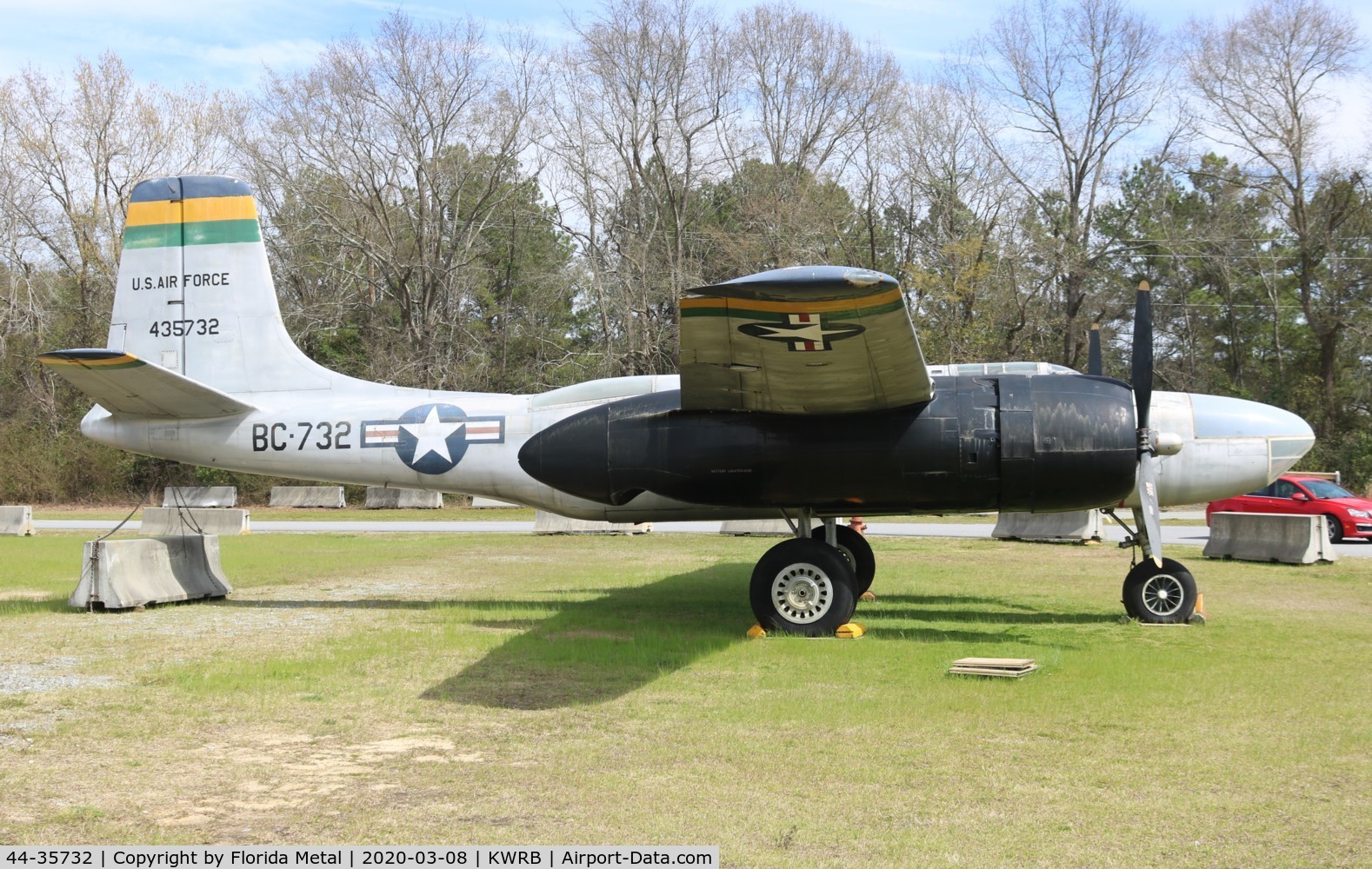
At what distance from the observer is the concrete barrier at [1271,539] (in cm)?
1906

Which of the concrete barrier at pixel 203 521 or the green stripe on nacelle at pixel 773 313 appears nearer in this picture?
the green stripe on nacelle at pixel 773 313

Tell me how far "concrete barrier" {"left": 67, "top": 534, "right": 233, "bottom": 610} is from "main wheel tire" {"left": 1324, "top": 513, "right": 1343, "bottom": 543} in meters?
22.7

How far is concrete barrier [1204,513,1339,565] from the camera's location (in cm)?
1906

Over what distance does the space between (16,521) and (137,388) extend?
748 inches

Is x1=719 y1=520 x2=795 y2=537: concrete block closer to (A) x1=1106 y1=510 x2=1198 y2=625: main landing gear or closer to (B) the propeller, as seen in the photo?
(A) x1=1106 y1=510 x2=1198 y2=625: main landing gear

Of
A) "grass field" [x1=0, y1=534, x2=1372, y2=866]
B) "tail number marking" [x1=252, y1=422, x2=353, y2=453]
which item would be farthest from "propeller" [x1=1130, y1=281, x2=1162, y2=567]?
"tail number marking" [x1=252, y1=422, x2=353, y2=453]

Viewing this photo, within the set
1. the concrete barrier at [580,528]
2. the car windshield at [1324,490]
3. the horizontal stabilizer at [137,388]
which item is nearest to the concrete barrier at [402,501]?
the concrete barrier at [580,528]

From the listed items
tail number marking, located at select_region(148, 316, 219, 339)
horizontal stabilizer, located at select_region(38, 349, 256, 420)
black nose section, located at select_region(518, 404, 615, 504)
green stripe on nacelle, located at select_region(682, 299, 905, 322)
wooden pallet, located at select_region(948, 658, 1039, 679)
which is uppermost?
tail number marking, located at select_region(148, 316, 219, 339)

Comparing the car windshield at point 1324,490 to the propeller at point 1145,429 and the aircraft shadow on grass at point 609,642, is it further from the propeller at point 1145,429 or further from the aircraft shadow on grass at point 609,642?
the propeller at point 1145,429

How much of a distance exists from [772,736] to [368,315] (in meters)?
43.9

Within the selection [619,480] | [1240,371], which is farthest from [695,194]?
[619,480]

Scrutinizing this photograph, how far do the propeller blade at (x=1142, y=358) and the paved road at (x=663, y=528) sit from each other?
43.2 ft

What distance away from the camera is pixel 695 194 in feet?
157

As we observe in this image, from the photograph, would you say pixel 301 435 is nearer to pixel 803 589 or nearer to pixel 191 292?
pixel 191 292
